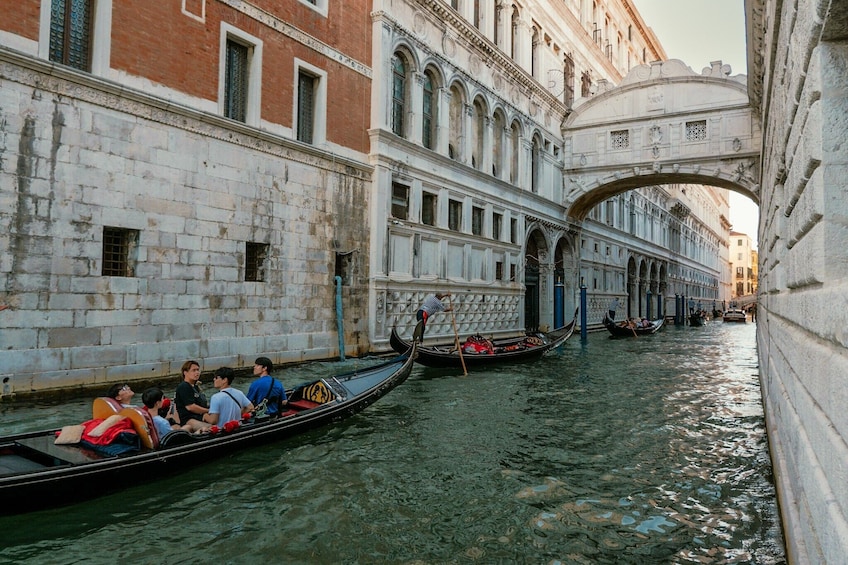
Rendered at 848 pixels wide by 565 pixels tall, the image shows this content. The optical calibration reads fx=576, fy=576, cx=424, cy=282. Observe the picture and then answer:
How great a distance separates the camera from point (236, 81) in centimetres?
1041

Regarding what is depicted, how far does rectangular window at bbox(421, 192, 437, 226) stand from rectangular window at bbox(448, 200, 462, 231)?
3.23ft

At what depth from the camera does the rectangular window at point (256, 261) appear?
1045cm

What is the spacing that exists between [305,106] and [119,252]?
5.04m

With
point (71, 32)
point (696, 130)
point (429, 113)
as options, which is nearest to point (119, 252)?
point (71, 32)

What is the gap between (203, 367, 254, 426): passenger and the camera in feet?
17.9

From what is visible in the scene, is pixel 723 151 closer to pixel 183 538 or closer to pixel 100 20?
pixel 100 20

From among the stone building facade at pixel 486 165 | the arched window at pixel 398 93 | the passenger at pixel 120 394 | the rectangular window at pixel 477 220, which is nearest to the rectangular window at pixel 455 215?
the stone building facade at pixel 486 165

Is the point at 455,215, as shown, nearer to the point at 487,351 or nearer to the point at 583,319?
the point at 487,351

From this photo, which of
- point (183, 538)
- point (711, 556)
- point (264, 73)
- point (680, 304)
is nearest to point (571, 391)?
point (711, 556)

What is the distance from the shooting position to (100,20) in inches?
321

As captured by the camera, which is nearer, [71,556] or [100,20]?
[71,556]

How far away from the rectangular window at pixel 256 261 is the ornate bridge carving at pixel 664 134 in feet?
48.7

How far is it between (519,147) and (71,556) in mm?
17912

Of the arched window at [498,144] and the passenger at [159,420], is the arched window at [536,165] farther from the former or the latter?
the passenger at [159,420]
